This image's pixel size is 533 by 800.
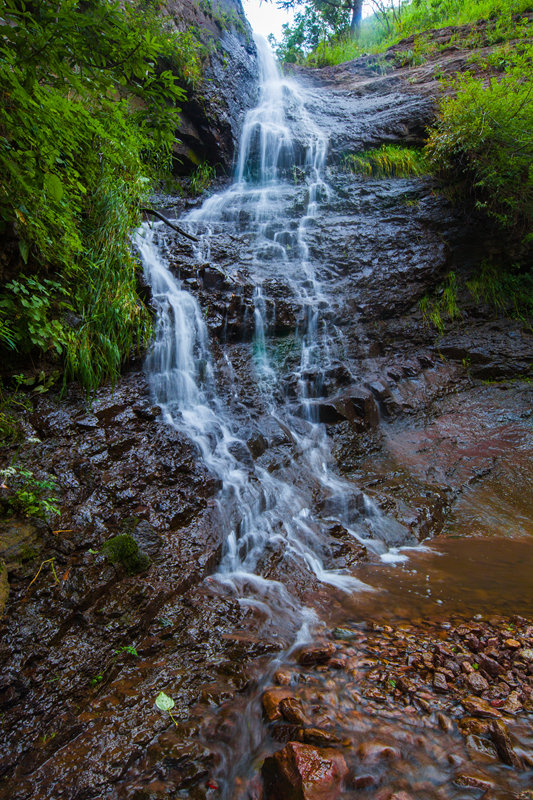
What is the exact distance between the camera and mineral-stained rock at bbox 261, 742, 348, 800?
1479 millimetres

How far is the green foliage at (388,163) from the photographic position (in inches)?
332

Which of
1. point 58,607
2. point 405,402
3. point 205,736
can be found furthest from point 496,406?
point 58,607

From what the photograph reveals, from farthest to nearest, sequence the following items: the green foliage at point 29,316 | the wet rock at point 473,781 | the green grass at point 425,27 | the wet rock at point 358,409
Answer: the green grass at point 425,27
the wet rock at point 358,409
the green foliage at point 29,316
the wet rock at point 473,781

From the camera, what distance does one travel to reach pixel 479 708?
5.80 feet

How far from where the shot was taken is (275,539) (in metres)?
3.53

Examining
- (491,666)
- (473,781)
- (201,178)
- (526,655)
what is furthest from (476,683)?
(201,178)

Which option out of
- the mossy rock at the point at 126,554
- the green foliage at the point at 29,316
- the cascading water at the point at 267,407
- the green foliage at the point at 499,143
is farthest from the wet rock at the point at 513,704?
the green foliage at the point at 499,143

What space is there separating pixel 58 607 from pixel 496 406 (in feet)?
19.1

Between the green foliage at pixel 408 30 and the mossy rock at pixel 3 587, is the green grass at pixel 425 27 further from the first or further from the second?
the mossy rock at pixel 3 587

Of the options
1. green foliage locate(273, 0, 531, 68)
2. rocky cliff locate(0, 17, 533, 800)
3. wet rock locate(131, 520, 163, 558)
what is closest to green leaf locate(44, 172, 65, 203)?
rocky cliff locate(0, 17, 533, 800)

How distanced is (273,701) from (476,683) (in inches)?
42.1

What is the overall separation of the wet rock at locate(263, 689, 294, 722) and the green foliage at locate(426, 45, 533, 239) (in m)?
7.42

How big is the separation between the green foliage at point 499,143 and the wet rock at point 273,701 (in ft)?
24.3

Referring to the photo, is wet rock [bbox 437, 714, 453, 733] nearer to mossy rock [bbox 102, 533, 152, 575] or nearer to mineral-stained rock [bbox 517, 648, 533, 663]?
mineral-stained rock [bbox 517, 648, 533, 663]
